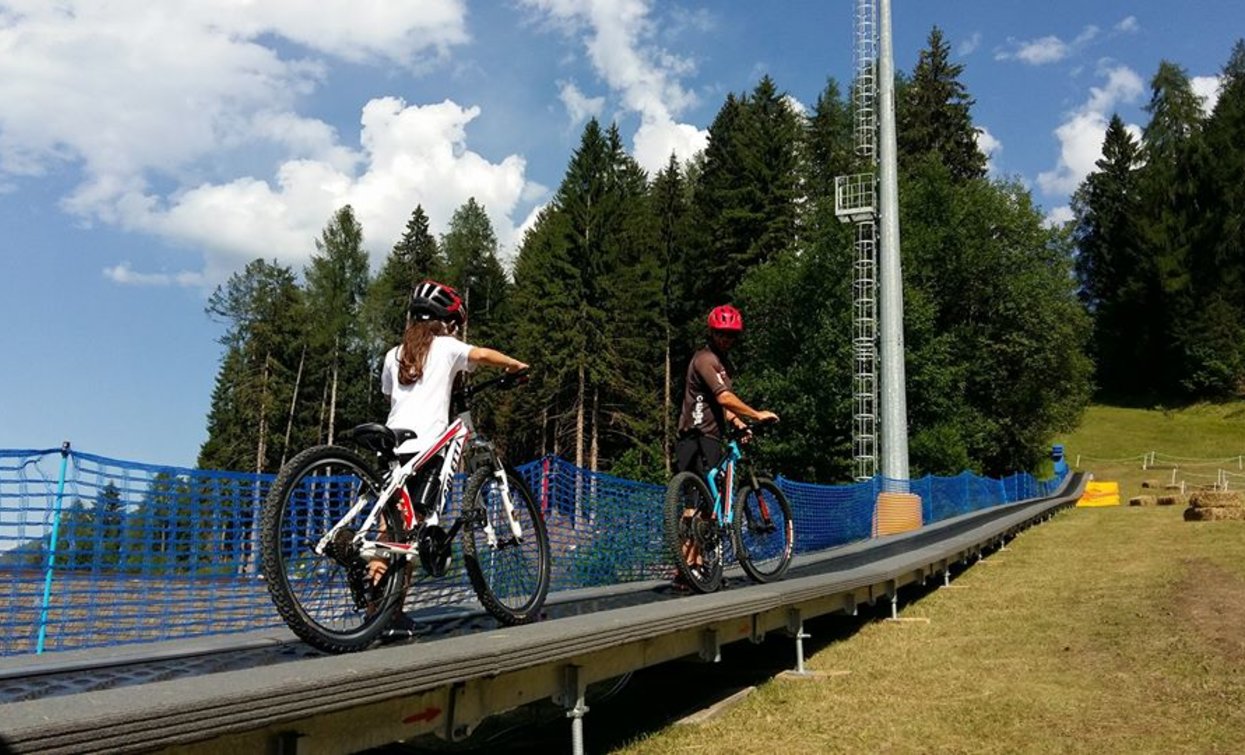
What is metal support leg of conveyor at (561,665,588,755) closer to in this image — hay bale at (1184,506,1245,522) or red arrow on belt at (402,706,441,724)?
red arrow on belt at (402,706,441,724)

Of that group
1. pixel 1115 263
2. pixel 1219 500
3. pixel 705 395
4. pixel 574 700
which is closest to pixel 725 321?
pixel 705 395

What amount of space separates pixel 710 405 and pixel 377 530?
3.23m

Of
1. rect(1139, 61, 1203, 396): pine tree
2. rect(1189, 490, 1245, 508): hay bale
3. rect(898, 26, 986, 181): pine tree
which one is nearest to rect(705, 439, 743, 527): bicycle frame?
rect(1189, 490, 1245, 508): hay bale

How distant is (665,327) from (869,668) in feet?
136

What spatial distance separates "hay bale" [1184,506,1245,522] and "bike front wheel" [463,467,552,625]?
813 inches

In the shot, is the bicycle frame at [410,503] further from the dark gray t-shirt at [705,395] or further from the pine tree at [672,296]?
the pine tree at [672,296]

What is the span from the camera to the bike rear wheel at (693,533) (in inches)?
234

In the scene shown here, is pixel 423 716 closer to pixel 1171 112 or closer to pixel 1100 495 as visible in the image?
pixel 1100 495

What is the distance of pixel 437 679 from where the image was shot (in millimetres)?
3059

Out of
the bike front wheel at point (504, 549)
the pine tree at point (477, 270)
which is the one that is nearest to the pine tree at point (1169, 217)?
the pine tree at point (477, 270)

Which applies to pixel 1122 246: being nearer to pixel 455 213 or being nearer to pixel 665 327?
pixel 665 327

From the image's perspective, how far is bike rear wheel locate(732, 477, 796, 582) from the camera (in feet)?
21.6

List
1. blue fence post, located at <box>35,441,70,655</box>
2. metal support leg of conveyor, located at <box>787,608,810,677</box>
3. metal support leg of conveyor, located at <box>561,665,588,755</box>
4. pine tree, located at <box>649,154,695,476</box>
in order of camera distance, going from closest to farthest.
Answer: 1. metal support leg of conveyor, located at <box>561,665,588,755</box>
2. blue fence post, located at <box>35,441,70,655</box>
3. metal support leg of conveyor, located at <box>787,608,810,677</box>
4. pine tree, located at <box>649,154,695,476</box>

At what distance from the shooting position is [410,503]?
3.94m
